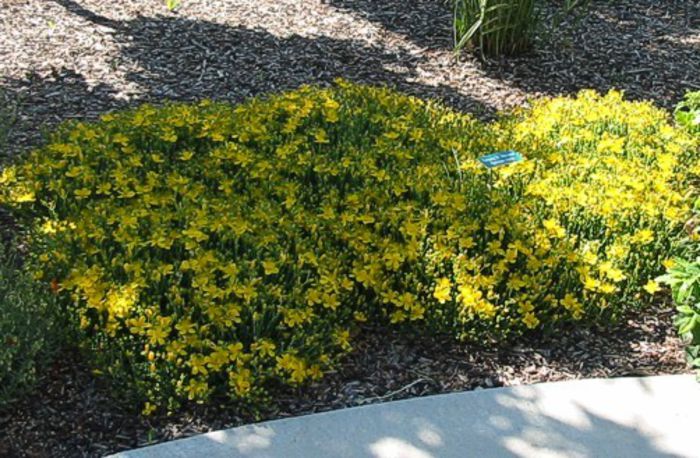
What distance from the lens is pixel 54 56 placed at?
18.3 feet

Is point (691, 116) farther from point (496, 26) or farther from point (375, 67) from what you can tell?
point (375, 67)

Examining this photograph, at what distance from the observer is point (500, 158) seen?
4035 mm

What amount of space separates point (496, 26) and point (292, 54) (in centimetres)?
130

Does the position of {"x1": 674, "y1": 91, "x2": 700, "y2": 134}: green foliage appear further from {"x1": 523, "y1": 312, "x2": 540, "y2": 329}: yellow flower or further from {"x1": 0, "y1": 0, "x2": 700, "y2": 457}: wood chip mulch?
{"x1": 523, "y1": 312, "x2": 540, "y2": 329}: yellow flower

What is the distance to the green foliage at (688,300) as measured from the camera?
3.13m

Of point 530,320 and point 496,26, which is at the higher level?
point 496,26

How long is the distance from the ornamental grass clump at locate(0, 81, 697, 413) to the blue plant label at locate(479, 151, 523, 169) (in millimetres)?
69

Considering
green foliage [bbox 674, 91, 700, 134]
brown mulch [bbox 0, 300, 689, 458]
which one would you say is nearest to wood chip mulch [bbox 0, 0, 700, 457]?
brown mulch [bbox 0, 300, 689, 458]

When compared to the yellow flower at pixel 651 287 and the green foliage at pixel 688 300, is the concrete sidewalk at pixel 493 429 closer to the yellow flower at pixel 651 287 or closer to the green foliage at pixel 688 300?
the green foliage at pixel 688 300

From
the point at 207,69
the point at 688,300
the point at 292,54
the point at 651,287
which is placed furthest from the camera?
the point at 292,54

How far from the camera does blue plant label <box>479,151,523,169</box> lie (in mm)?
3992

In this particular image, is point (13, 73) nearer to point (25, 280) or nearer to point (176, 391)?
point (25, 280)

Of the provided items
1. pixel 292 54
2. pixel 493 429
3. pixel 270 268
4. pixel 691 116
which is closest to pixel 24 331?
pixel 270 268

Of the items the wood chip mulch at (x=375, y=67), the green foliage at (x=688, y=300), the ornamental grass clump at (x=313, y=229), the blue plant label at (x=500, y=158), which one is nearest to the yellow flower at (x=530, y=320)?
the ornamental grass clump at (x=313, y=229)
